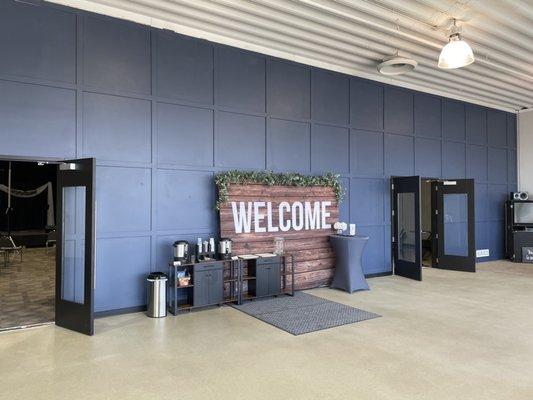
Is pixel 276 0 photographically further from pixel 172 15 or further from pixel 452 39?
pixel 452 39

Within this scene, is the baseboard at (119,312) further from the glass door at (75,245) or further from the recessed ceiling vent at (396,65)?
the recessed ceiling vent at (396,65)

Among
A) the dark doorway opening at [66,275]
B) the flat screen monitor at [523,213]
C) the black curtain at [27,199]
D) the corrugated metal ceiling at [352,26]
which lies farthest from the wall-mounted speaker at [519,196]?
the black curtain at [27,199]

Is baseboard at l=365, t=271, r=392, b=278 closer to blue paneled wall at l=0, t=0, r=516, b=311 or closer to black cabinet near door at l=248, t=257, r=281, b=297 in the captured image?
blue paneled wall at l=0, t=0, r=516, b=311

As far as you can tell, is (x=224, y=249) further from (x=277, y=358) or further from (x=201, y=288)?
(x=277, y=358)

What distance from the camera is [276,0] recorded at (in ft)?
16.7

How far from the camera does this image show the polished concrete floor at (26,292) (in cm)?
505

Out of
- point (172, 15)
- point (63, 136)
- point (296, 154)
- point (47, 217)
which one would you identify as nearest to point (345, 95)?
point (296, 154)

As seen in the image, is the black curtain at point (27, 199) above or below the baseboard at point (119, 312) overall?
above

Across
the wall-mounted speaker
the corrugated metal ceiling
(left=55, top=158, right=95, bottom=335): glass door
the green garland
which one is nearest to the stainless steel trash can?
(left=55, top=158, right=95, bottom=335): glass door

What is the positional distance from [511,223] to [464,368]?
8113 mm

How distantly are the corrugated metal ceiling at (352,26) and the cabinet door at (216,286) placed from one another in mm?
3575

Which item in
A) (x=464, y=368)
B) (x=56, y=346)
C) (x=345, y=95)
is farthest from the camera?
(x=345, y=95)

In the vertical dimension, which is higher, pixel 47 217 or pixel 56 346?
pixel 47 217

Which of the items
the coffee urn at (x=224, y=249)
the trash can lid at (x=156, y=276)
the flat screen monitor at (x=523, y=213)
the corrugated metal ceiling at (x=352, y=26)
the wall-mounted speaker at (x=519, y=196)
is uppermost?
the corrugated metal ceiling at (x=352, y=26)
